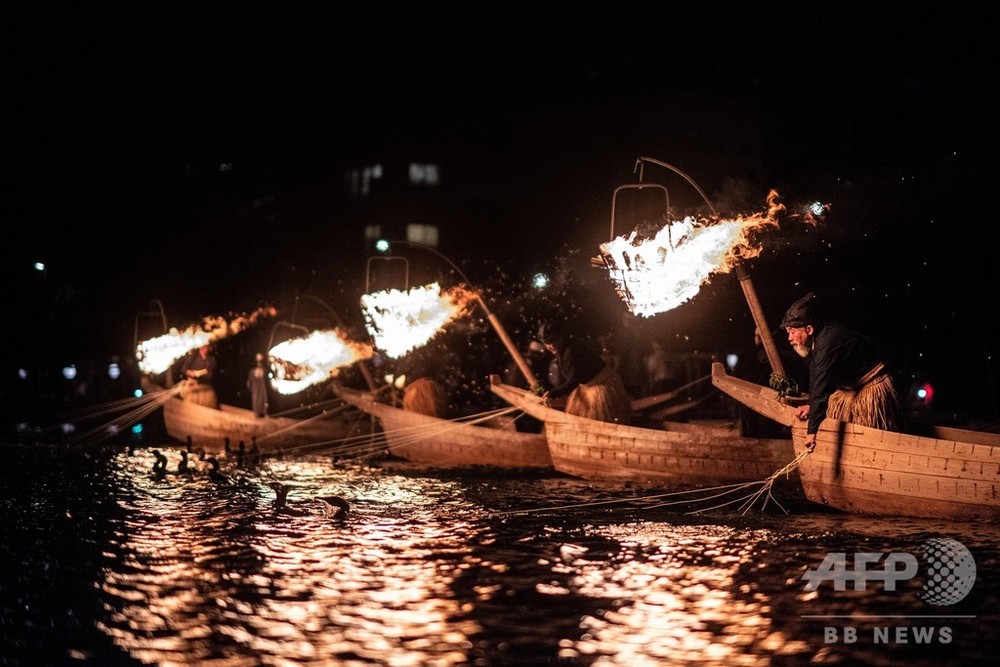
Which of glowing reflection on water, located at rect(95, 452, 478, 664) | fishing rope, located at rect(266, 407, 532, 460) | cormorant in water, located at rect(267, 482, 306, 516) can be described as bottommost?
glowing reflection on water, located at rect(95, 452, 478, 664)

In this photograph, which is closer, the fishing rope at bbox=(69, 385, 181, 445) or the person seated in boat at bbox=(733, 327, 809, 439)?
the person seated in boat at bbox=(733, 327, 809, 439)

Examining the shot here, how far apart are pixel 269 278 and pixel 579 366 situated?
3231 centimetres

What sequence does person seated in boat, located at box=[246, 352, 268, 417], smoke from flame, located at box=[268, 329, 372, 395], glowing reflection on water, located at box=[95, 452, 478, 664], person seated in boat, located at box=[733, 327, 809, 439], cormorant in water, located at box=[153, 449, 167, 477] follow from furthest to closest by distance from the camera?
person seated in boat, located at box=[246, 352, 268, 417]
smoke from flame, located at box=[268, 329, 372, 395]
cormorant in water, located at box=[153, 449, 167, 477]
person seated in boat, located at box=[733, 327, 809, 439]
glowing reflection on water, located at box=[95, 452, 478, 664]

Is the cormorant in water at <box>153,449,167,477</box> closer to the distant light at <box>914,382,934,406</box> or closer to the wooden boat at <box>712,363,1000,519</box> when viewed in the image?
the wooden boat at <box>712,363,1000,519</box>

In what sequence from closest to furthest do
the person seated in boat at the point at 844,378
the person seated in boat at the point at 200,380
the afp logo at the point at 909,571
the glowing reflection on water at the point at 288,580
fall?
the glowing reflection on water at the point at 288,580
the afp logo at the point at 909,571
the person seated in boat at the point at 844,378
the person seated in boat at the point at 200,380

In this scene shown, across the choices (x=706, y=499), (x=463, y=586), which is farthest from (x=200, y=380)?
(x=463, y=586)

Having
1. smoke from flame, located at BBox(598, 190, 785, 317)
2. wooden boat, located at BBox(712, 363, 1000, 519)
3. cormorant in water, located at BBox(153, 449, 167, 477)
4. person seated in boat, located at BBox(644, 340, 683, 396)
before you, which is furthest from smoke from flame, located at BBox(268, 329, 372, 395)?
wooden boat, located at BBox(712, 363, 1000, 519)

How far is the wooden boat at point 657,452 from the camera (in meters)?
12.2

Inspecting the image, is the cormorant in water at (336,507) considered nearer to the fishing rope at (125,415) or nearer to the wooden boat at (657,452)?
the wooden boat at (657,452)

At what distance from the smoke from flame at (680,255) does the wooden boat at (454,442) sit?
4214 millimetres

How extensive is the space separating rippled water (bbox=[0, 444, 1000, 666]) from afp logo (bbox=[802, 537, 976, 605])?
112 millimetres

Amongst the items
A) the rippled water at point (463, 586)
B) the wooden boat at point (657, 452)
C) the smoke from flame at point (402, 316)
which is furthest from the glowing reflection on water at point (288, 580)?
the smoke from flame at point (402, 316)

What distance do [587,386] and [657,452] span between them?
2.07 meters

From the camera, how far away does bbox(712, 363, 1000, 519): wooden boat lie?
9094mm
